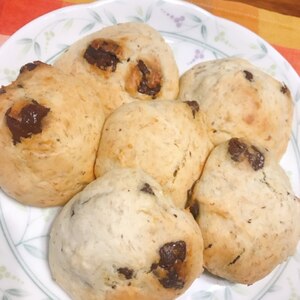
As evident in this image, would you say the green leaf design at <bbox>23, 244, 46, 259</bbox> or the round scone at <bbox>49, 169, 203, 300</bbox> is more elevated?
the round scone at <bbox>49, 169, 203, 300</bbox>

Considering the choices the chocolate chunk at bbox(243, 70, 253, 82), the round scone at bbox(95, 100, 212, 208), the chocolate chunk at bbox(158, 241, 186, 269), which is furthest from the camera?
the chocolate chunk at bbox(243, 70, 253, 82)

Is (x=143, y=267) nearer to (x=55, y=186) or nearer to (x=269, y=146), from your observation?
(x=55, y=186)

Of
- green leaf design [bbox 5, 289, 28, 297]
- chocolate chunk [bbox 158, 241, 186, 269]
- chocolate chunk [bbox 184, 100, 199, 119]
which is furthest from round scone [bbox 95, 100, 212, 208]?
green leaf design [bbox 5, 289, 28, 297]

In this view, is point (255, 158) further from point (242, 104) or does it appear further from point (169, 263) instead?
point (169, 263)

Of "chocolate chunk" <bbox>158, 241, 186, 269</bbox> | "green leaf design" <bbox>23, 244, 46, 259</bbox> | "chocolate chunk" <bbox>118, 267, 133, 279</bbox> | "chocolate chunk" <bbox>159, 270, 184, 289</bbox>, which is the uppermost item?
"chocolate chunk" <bbox>158, 241, 186, 269</bbox>

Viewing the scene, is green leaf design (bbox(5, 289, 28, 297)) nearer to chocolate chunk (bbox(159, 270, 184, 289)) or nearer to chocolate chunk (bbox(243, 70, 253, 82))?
chocolate chunk (bbox(159, 270, 184, 289))

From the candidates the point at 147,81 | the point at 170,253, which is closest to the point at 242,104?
the point at 147,81

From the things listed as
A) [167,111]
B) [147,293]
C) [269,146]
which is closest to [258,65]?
[269,146]
